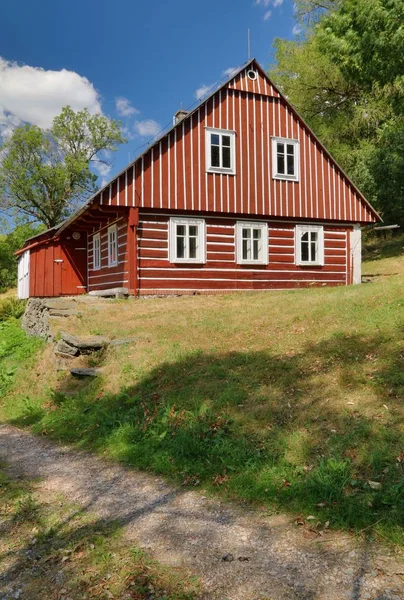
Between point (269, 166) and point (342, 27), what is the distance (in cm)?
562

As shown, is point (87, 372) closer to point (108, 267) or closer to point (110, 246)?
point (108, 267)

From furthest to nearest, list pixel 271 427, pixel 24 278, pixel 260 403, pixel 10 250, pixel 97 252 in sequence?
pixel 10 250
pixel 24 278
pixel 97 252
pixel 260 403
pixel 271 427

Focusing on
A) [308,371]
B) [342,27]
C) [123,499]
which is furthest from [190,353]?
[342,27]

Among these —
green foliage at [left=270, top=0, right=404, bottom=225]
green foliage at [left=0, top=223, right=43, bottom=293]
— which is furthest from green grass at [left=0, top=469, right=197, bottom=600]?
green foliage at [left=0, top=223, right=43, bottom=293]

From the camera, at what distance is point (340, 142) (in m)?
32.2

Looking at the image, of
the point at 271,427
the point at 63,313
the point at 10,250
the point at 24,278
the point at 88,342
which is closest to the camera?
the point at 271,427

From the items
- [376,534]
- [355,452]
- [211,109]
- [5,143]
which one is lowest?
[376,534]

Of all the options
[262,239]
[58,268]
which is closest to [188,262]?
[262,239]

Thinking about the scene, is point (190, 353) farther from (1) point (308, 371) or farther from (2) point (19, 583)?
(2) point (19, 583)

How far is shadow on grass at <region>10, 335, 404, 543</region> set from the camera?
4.50 meters

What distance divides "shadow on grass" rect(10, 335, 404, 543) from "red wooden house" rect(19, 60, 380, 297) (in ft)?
29.3

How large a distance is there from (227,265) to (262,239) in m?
1.89

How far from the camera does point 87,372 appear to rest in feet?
31.5

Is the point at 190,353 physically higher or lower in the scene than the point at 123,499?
higher
